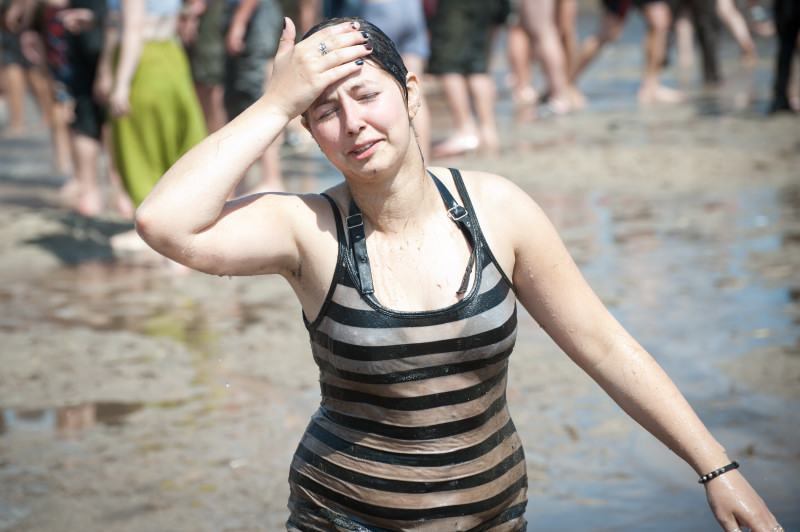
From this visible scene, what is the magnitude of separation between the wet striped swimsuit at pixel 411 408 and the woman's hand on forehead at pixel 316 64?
319 mm

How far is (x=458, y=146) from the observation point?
9.70 meters

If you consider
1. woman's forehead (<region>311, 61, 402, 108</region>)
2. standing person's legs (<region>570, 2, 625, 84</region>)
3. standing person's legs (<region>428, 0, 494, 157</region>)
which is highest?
woman's forehead (<region>311, 61, 402, 108</region>)

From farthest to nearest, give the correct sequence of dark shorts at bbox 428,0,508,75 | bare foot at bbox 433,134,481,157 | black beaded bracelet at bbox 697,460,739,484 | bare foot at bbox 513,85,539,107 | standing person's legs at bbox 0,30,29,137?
bare foot at bbox 513,85,539,107, standing person's legs at bbox 0,30,29,137, bare foot at bbox 433,134,481,157, dark shorts at bbox 428,0,508,75, black beaded bracelet at bbox 697,460,739,484

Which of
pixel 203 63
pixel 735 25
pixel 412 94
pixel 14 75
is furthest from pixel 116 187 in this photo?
pixel 735 25

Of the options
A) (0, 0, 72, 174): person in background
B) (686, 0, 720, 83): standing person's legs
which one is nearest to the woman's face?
(0, 0, 72, 174): person in background

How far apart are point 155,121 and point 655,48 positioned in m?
7.75

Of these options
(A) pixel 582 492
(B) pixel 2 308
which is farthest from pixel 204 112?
(A) pixel 582 492

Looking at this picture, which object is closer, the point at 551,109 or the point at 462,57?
the point at 462,57

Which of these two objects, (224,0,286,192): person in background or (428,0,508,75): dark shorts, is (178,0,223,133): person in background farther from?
(428,0,508,75): dark shorts

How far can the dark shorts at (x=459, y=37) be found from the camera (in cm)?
935

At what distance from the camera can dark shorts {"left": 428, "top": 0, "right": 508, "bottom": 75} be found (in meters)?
9.35

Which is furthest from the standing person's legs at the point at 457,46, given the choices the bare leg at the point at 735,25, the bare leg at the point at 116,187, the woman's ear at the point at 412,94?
the woman's ear at the point at 412,94

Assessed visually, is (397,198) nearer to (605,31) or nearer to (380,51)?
(380,51)

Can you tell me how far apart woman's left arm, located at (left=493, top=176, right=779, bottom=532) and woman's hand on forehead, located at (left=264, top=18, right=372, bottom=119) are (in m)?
0.49
